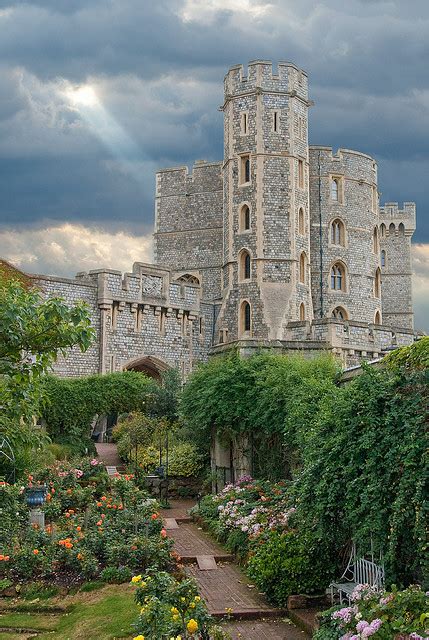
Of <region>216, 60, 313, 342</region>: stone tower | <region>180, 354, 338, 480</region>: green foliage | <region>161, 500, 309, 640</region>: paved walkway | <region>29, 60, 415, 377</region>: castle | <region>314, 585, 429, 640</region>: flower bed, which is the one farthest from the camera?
<region>216, 60, 313, 342</region>: stone tower

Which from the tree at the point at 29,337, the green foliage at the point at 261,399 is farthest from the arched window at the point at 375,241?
the tree at the point at 29,337

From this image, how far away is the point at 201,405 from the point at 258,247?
15.5 m

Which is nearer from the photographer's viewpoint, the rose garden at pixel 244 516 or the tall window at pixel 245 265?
the rose garden at pixel 244 516

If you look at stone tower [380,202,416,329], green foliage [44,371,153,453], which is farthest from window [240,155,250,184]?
stone tower [380,202,416,329]

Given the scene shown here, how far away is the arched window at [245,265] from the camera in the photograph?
106 feet

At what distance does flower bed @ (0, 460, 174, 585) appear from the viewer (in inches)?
422

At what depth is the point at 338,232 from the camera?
3747 cm

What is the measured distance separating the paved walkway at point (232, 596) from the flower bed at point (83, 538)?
694 mm

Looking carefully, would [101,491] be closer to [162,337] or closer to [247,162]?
[162,337]

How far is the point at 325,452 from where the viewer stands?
8.99 metres

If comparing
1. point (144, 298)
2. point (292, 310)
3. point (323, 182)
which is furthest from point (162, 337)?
point (323, 182)

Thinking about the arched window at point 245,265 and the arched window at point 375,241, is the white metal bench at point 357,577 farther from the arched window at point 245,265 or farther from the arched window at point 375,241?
the arched window at point 375,241

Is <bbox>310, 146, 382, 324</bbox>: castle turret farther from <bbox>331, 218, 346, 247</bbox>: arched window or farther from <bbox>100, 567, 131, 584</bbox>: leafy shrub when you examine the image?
<bbox>100, 567, 131, 584</bbox>: leafy shrub

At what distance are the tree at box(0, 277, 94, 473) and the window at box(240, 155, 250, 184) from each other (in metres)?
24.2
